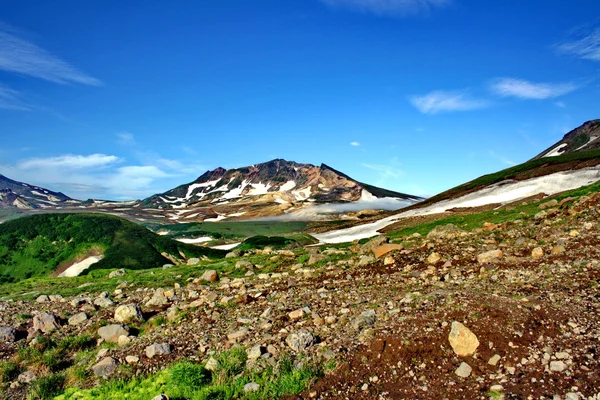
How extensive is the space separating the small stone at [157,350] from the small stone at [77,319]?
575cm

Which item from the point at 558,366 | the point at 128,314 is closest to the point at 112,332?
the point at 128,314

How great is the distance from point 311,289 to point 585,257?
11627 millimetres

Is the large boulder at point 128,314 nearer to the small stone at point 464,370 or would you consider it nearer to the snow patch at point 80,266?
the small stone at point 464,370

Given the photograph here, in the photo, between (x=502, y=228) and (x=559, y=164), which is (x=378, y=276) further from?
(x=559, y=164)

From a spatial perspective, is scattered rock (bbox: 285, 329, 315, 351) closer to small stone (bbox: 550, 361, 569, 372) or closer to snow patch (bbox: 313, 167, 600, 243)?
small stone (bbox: 550, 361, 569, 372)

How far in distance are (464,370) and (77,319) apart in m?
15.2

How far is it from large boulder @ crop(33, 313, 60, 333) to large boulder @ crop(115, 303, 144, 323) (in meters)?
2.39

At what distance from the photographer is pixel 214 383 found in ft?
33.7

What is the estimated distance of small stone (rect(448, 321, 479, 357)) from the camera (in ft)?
33.2

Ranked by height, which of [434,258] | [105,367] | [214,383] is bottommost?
[214,383]

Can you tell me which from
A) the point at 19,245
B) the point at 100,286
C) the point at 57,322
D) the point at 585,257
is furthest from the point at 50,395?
the point at 19,245

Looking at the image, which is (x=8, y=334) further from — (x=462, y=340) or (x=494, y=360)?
(x=494, y=360)

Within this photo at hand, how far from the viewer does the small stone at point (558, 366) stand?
898 cm

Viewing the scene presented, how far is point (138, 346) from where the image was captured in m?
13.1
